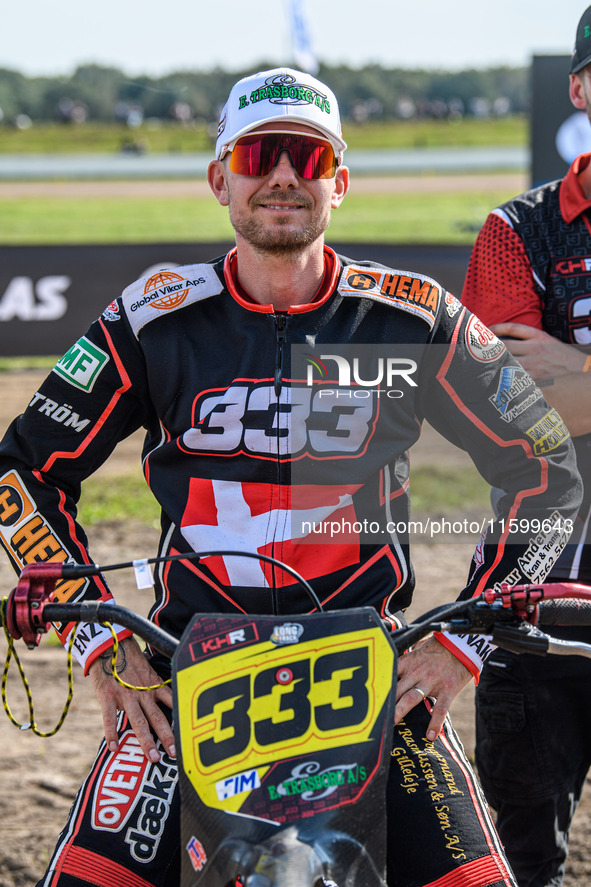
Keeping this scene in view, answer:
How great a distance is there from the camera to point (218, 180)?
2.81 meters

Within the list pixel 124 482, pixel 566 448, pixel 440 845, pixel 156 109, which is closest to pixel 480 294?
pixel 566 448

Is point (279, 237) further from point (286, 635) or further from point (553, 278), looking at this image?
point (286, 635)

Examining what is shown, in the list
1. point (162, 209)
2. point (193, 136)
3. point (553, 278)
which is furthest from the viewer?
point (193, 136)

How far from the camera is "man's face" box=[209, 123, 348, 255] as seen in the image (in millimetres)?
2541

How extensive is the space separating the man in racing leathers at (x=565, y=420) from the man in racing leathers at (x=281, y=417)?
15.7 inches

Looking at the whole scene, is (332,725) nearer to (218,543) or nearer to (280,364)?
(218,543)

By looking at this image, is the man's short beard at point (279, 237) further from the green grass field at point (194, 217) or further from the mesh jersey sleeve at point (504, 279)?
the green grass field at point (194, 217)

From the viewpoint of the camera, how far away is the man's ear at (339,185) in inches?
108

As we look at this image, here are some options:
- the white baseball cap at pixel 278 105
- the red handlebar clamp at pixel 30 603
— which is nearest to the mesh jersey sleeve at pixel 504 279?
the white baseball cap at pixel 278 105

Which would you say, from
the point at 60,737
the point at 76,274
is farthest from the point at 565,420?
the point at 76,274

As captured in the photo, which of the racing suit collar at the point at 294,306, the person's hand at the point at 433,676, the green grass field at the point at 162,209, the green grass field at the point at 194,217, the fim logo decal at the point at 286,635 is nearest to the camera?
the fim logo decal at the point at 286,635

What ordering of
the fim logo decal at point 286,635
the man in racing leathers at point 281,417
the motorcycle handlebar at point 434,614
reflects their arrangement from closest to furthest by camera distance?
the fim logo decal at point 286,635, the motorcycle handlebar at point 434,614, the man in racing leathers at point 281,417

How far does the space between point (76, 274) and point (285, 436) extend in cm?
725

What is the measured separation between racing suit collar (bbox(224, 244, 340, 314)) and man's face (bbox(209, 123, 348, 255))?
118 millimetres
